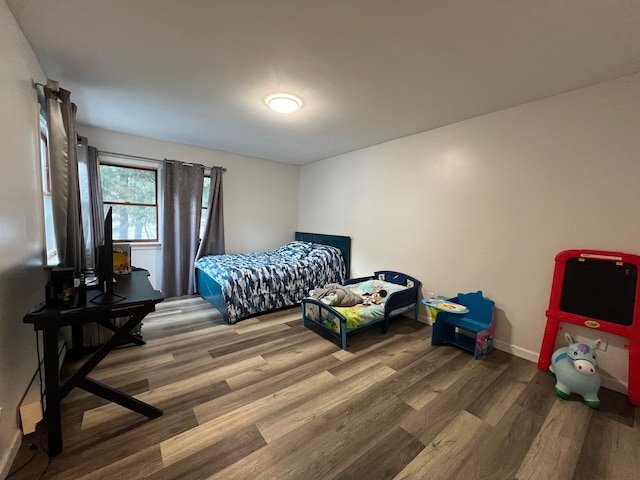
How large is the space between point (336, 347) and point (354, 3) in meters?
2.74

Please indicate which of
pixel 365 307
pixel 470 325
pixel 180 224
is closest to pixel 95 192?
pixel 180 224

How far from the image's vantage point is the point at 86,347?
94.6 inches

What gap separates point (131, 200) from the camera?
3.89 meters

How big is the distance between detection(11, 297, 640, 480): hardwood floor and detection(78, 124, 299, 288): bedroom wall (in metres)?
2.49

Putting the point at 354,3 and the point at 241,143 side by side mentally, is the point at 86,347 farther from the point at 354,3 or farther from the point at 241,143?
the point at 354,3

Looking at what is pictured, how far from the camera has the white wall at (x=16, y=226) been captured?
1346mm

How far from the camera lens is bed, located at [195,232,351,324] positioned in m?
3.20

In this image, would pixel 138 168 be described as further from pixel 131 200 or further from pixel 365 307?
pixel 365 307

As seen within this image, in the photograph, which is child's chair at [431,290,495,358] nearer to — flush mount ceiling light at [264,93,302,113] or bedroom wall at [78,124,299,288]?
flush mount ceiling light at [264,93,302,113]

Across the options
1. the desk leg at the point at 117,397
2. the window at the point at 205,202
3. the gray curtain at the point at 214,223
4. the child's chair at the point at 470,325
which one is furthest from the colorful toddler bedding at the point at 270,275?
the child's chair at the point at 470,325

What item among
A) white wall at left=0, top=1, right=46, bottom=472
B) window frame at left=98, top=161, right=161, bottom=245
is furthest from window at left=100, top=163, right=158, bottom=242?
white wall at left=0, top=1, right=46, bottom=472

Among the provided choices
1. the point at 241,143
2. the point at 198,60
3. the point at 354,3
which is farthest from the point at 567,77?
the point at 241,143

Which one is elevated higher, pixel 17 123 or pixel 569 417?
pixel 17 123

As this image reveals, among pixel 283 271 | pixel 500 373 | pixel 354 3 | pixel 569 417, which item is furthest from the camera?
pixel 283 271
